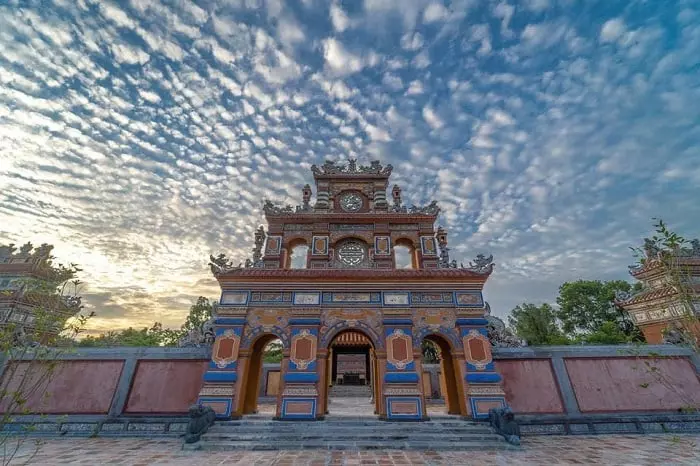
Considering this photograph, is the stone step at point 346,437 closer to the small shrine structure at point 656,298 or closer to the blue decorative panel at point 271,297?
the blue decorative panel at point 271,297

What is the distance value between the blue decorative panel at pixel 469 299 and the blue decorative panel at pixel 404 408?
13.2ft

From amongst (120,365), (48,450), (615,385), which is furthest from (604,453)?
(120,365)

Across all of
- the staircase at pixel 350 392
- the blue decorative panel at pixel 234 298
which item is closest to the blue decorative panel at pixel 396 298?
the blue decorative panel at pixel 234 298

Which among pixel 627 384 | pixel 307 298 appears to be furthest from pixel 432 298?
pixel 627 384

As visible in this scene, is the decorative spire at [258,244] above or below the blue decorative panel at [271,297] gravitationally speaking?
above

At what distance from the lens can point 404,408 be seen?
1130cm

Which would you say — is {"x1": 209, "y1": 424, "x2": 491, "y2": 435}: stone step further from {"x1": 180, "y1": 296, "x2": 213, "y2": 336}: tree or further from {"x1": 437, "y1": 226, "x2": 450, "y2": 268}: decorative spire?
{"x1": 180, "y1": 296, "x2": 213, "y2": 336}: tree

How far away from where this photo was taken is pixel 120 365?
12.3 m

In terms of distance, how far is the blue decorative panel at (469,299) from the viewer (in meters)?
12.9

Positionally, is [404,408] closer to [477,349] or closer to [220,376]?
[477,349]

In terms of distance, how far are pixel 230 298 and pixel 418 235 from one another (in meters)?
9.81

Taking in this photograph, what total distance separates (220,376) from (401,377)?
261 inches

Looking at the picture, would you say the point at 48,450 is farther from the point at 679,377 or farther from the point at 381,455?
the point at 679,377

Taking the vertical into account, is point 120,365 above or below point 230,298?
below
